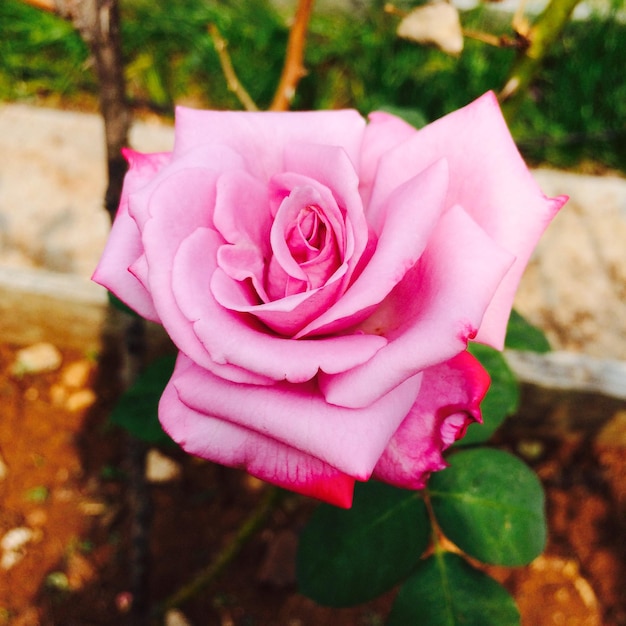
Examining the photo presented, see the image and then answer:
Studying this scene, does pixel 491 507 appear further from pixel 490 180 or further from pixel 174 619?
pixel 174 619

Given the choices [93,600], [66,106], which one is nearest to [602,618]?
[93,600]

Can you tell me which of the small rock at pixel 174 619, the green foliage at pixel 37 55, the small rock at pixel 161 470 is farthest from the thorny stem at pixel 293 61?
the green foliage at pixel 37 55

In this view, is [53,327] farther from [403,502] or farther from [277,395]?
[277,395]

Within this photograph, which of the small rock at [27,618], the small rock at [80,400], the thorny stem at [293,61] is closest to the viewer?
the thorny stem at [293,61]

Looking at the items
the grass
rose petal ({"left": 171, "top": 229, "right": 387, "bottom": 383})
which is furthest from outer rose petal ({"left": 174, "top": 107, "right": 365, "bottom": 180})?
the grass

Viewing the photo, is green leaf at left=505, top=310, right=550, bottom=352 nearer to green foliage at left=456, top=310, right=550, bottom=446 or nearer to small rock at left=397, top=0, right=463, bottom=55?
green foliage at left=456, top=310, right=550, bottom=446

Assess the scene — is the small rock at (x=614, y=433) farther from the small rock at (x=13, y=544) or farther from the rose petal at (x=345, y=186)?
the small rock at (x=13, y=544)
